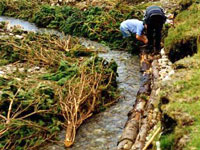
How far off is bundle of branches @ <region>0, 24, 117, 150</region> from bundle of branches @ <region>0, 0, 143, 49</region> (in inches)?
122

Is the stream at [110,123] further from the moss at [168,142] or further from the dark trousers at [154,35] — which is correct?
the moss at [168,142]

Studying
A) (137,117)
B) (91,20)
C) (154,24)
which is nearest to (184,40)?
(137,117)

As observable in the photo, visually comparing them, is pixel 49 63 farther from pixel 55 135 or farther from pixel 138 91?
pixel 55 135

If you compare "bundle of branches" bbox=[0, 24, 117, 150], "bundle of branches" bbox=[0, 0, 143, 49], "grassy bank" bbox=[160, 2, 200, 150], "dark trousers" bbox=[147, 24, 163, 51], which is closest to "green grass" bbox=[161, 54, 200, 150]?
"grassy bank" bbox=[160, 2, 200, 150]

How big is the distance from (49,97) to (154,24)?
4277mm

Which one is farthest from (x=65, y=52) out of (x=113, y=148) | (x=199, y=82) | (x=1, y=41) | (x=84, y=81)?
(x=199, y=82)

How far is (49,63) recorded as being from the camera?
410 inches

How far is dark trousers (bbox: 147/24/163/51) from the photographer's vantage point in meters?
10.3

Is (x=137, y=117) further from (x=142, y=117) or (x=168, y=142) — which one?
(x=168, y=142)

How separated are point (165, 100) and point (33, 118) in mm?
3333

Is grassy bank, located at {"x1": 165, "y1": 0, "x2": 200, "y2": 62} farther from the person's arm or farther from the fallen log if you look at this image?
the person's arm

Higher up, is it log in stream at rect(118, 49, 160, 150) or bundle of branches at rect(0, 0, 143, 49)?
bundle of branches at rect(0, 0, 143, 49)

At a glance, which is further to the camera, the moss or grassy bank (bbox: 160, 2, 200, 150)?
the moss

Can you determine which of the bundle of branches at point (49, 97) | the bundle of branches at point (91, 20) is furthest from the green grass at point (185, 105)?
the bundle of branches at point (91, 20)
